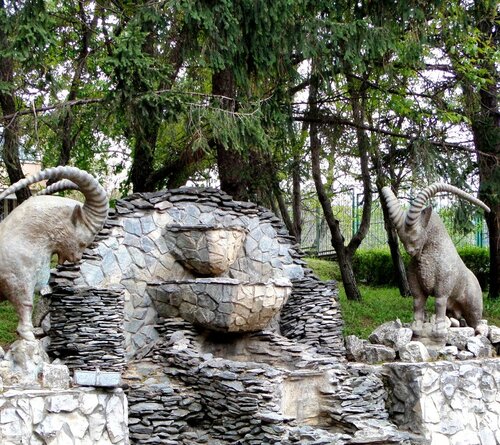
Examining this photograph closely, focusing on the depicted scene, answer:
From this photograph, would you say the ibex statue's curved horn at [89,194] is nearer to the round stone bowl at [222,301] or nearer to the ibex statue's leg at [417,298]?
the round stone bowl at [222,301]

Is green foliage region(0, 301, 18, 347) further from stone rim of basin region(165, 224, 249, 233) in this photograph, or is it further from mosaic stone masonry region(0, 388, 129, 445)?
mosaic stone masonry region(0, 388, 129, 445)

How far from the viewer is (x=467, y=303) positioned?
1189 cm

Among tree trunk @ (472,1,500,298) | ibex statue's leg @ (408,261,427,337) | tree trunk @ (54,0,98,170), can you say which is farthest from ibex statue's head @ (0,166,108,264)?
tree trunk @ (472,1,500,298)

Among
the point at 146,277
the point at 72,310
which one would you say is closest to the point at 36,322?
the point at 72,310

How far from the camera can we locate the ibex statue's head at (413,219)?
1116cm

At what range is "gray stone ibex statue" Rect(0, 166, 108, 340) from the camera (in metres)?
8.73

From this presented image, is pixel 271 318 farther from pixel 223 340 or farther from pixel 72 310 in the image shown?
pixel 72 310

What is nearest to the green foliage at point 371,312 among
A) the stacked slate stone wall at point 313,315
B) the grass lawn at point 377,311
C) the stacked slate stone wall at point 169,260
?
the grass lawn at point 377,311

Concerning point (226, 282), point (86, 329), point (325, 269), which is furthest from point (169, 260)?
point (325, 269)

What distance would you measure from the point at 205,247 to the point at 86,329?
7.03 ft

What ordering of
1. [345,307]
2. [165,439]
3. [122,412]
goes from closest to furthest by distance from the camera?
[122,412]
[165,439]
[345,307]

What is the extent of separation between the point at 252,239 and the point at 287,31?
9.92 ft

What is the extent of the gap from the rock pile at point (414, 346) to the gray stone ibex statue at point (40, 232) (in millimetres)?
→ 4057

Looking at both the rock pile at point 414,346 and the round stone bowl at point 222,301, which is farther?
the rock pile at point 414,346
